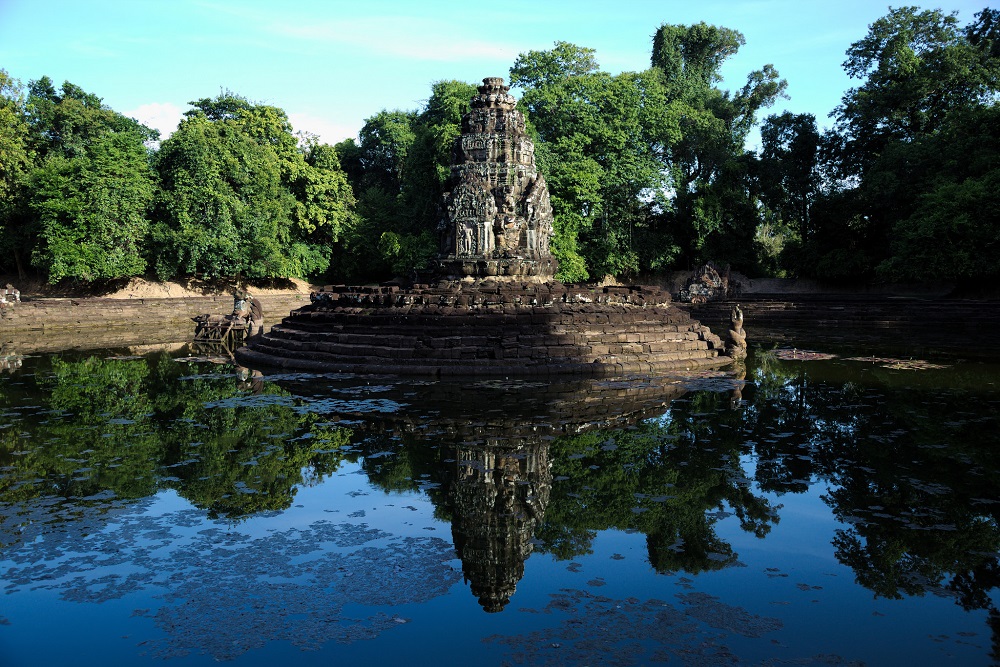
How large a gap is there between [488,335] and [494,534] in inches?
373

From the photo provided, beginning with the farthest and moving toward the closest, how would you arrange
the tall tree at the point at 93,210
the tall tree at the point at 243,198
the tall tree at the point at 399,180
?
the tall tree at the point at 243,198, the tall tree at the point at 399,180, the tall tree at the point at 93,210

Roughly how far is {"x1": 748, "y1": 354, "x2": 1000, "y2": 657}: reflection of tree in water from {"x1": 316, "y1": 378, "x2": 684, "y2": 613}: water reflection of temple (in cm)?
229

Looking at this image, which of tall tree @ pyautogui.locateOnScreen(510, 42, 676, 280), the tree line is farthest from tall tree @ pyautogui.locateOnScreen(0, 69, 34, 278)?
tall tree @ pyautogui.locateOnScreen(510, 42, 676, 280)

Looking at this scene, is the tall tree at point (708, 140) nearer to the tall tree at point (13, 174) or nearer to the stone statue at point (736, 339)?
the stone statue at point (736, 339)

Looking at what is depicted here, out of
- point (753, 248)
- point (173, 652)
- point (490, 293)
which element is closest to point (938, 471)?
point (173, 652)

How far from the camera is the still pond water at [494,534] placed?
471 cm

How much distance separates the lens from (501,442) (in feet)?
30.3

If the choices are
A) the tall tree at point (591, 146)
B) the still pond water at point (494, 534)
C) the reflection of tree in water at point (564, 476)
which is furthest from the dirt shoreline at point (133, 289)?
A: the reflection of tree in water at point (564, 476)

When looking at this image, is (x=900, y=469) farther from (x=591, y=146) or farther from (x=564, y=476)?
(x=591, y=146)

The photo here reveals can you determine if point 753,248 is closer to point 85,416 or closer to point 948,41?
point 948,41

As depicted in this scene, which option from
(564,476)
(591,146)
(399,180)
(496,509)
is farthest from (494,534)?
(399,180)

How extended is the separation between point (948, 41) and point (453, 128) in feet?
86.4

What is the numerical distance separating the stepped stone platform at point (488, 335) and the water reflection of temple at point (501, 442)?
51.4 inches

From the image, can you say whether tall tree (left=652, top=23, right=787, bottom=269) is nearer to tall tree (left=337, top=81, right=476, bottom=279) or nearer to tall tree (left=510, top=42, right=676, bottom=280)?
tall tree (left=510, top=42, right=676, bottom=280)
